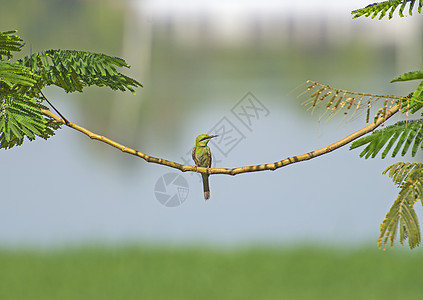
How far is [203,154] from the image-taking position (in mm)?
1309

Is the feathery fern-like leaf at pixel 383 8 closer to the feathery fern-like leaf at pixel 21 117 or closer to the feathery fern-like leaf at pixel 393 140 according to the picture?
the feathery fern-like leaf at pixel 393 140

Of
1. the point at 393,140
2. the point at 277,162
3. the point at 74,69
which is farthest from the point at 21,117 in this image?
the point at 393,140

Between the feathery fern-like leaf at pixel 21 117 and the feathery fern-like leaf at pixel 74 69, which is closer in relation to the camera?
the feathery fern-like leaf at pixel 21 117

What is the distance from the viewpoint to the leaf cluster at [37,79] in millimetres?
1158

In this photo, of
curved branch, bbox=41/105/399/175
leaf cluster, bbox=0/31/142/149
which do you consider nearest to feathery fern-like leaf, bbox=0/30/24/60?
leaf cluster, bbox=0/31/142/149

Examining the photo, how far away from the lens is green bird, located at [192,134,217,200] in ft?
3.94

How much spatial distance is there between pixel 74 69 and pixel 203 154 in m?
0.33

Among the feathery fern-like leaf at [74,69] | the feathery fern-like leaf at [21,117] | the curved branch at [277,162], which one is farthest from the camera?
the feathery fern-like leaf at [74,69]

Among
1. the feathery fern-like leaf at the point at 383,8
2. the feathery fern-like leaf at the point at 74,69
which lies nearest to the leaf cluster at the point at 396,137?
the feathery fern-like leaf at the point at 383,8

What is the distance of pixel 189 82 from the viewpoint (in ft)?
51.0

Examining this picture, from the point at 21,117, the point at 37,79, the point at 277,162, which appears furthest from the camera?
the point at 37,79

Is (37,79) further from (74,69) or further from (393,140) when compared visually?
(393,140)

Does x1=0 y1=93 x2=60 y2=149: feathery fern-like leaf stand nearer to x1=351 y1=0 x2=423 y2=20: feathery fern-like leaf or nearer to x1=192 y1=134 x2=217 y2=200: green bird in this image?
x1=192 y1=134 x2=217 y2=200: green bird

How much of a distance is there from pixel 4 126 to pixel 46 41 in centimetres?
1368
